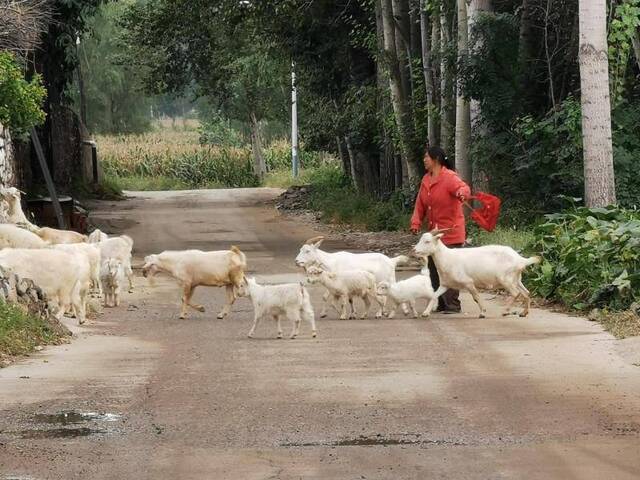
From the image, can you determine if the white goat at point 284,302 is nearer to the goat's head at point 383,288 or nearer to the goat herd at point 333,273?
the goat herd at point 333,273

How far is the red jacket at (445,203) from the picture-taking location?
55.0 ft

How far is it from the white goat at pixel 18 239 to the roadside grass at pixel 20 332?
151 inches

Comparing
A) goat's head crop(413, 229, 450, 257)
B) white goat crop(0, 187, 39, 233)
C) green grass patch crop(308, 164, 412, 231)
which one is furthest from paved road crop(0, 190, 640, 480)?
green grass patch crop(308, 164, 412, 231)

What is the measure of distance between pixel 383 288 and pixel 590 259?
2614mm

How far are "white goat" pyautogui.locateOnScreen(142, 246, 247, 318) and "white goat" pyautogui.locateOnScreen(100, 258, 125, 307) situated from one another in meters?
0.95

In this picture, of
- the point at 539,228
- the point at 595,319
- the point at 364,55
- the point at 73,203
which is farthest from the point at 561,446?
the point at 364,55

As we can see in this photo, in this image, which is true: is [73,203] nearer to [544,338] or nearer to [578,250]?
[578,250]

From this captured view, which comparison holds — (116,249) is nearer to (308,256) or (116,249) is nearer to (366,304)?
(308,256)

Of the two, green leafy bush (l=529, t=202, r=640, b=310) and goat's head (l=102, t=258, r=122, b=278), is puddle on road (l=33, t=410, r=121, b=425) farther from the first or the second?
goat's head (l=102, t=258, r=122, b=278)

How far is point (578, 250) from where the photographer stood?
1752 centimetres

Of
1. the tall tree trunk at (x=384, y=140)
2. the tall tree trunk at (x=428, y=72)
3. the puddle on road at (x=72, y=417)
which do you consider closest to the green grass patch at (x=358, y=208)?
the tall tree trunk at (x=384, y=140)

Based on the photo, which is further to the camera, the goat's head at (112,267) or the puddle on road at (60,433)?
the goat's head at (112,267)

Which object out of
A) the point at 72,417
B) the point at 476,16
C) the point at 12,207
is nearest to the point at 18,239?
the point at 12,207

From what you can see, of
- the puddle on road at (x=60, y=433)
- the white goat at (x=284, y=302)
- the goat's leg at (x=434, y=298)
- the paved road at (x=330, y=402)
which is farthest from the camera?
the goat's leg at (x=434, y=298)
